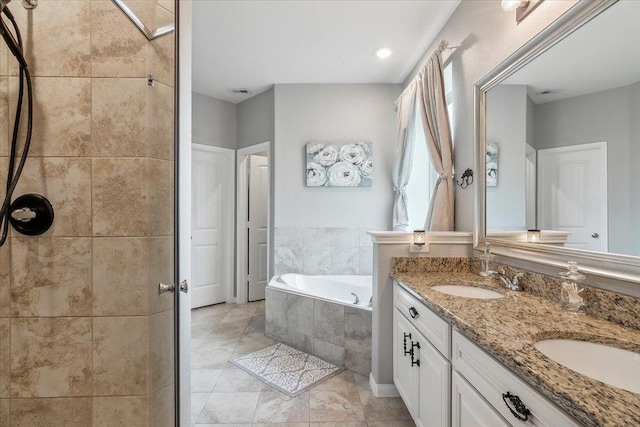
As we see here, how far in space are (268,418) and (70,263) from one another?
55.5 inches

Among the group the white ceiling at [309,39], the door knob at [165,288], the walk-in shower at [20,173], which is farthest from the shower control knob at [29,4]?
the white ceiling at [309,39]

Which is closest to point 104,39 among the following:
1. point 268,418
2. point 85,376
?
point 85,376

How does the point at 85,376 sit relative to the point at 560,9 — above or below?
below

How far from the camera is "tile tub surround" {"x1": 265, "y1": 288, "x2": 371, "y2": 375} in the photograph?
2154 millimetres

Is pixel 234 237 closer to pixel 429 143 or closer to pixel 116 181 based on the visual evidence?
pixel 429 143

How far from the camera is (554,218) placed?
1.23 m

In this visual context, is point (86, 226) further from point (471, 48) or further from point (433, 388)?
point (471, 48)

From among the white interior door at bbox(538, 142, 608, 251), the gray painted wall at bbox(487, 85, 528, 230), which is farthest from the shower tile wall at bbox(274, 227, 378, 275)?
the white interior door at bbox(538, 142, 608, 251)

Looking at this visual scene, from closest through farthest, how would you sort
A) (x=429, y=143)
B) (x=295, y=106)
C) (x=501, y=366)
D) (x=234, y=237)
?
(x=501, y=366) → (x=429, y=143) → (x=295, y=106) → (x=234, y=237)

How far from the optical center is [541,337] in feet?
2.75

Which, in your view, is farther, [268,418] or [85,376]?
[268,418]

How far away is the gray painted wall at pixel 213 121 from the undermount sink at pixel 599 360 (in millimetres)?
3734

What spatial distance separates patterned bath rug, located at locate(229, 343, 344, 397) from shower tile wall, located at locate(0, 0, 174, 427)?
130 cm

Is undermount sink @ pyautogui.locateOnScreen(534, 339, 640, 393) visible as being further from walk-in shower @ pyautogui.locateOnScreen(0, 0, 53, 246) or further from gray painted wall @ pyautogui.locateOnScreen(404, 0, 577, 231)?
walk-in shower @ pyautogui.locateOnScreen(0, 0, 53, 246)
